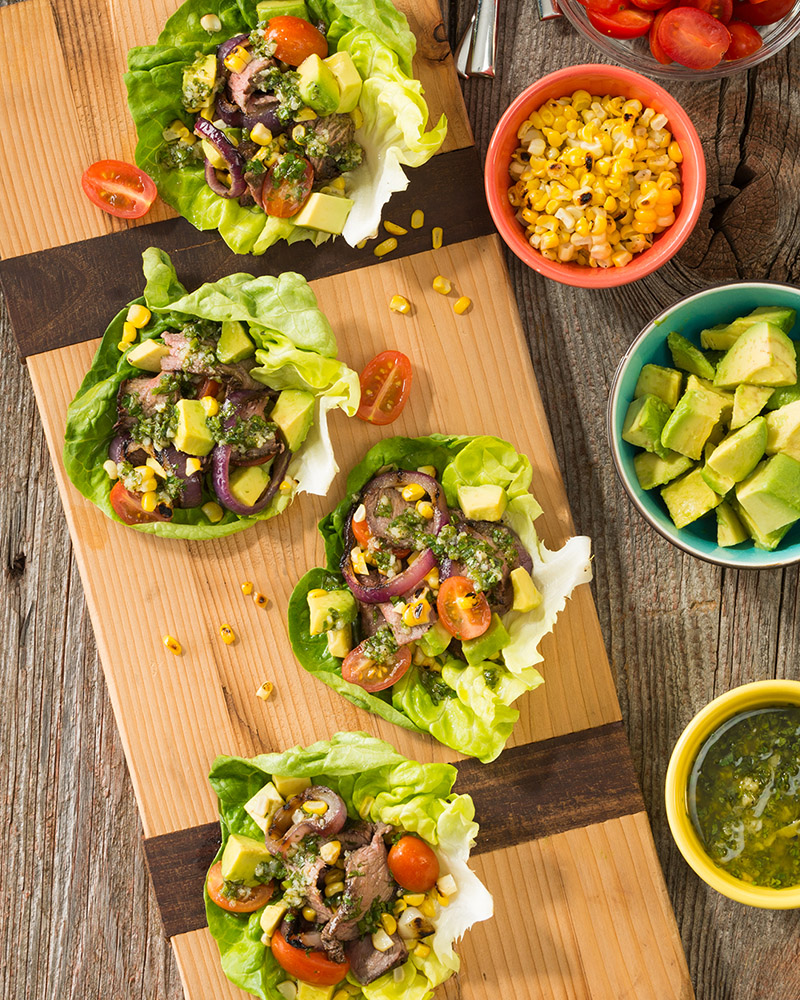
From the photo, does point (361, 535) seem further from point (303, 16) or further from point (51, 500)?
point (303, 16)

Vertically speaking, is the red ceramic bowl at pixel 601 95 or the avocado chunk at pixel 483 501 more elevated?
the red ceramic bowl at pixel 601 95

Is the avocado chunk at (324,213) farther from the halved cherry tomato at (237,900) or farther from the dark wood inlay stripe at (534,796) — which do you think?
the halved cherry tomato at (237,900)

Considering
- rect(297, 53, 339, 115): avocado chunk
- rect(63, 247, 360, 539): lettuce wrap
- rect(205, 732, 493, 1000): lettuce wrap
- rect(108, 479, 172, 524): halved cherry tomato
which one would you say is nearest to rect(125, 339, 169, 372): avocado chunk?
rect(63, 247, 360, 539): lettuce wrap

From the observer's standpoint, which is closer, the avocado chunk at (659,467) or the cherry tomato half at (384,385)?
the avocado chunk at (659,467)

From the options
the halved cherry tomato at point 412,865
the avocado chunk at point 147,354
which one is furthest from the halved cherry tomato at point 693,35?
the halved cherry tomato at point 412,865

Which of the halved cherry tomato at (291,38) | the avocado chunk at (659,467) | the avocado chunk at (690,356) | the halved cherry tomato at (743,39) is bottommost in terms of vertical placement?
the avocado chunk at (659,467)

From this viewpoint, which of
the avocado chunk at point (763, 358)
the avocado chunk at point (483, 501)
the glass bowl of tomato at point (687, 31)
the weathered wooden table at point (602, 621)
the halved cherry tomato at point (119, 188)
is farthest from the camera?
the weathered wooden table at point (602, 621)

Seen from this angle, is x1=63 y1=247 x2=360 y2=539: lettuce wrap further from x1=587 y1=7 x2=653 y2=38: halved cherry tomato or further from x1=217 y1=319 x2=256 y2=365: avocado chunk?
x1=587 y1=7 x2=653 y2=38: halved cherry tomato
